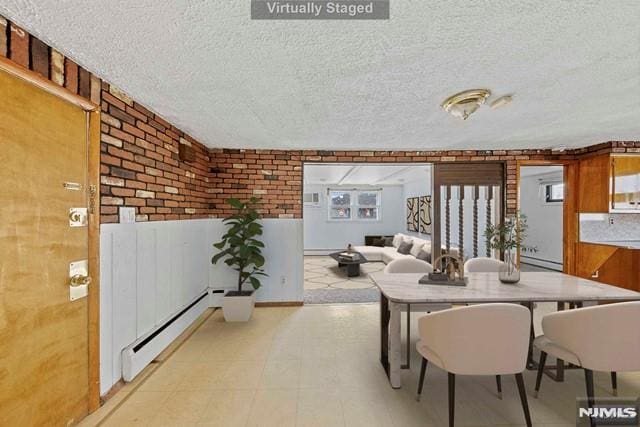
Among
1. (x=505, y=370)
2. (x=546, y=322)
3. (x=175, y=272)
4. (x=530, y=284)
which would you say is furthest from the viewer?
(x=175, y=272)

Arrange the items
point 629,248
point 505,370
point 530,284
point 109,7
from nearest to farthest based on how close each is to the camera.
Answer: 1. point 109,7
2. point 505,370
3. point 530,284
4. point 629,248

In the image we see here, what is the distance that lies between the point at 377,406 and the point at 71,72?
2.84 m

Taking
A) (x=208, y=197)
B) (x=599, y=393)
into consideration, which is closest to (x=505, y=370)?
(x=599, y=393)

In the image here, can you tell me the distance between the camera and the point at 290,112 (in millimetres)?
2396

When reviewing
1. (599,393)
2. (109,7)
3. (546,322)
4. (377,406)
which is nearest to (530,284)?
(546,322)

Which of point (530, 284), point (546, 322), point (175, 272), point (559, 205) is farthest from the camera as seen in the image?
point (559, 205)

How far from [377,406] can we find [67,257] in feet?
7.09

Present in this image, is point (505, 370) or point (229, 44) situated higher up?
point (229, 44)

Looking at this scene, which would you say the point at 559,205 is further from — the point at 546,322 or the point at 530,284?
the point at 546,322

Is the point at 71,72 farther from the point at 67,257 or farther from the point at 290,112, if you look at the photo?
the point at 290,112

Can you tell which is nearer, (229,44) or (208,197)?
(229,44)

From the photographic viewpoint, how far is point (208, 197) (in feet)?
12.7

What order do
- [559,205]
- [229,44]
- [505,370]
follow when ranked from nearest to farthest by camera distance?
[229,44] → [505,370] → [559,205]

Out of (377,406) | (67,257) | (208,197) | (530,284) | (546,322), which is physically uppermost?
(208,197)
